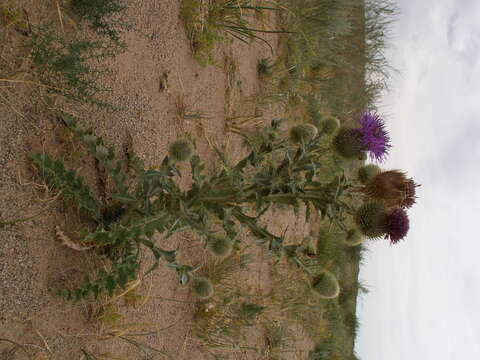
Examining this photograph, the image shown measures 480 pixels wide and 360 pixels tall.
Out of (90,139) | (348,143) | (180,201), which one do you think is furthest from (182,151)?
(348,143)

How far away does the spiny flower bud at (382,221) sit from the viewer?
2.36m

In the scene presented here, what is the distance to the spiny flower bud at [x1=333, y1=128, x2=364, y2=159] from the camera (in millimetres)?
2611

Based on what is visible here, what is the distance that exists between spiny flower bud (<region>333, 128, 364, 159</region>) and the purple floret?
0.46 meters

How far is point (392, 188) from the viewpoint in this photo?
239 centimetres

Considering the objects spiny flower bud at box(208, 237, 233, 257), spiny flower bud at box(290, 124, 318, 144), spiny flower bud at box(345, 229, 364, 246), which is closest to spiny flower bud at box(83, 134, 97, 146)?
spiny flower bud at box(208, 237, 233, 257)

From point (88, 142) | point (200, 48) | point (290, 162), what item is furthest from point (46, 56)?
point (200, 48)

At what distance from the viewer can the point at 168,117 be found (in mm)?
3139

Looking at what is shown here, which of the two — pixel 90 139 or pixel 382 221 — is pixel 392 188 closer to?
pixel 382 221

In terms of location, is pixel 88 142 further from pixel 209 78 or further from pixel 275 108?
pixel 275 108

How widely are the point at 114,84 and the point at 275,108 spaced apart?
2.51 m

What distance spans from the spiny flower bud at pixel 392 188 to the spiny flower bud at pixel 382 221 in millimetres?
64

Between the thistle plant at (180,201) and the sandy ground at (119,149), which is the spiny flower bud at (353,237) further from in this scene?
the sandy ground at (119,149)

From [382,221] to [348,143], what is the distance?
0.55 meters

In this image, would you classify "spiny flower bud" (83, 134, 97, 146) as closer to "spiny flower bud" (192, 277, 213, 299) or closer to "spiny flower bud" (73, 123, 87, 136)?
"spiny flower bud" (73, 123, 87, 136)
